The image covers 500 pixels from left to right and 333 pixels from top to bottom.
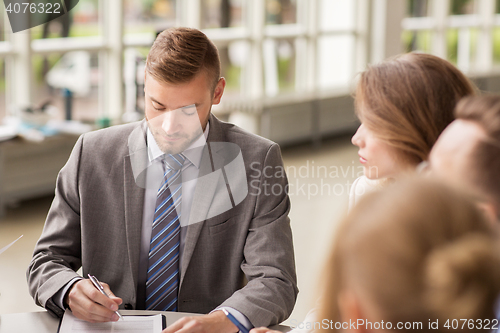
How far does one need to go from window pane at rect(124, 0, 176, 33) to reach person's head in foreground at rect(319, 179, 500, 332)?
5098 millimetres

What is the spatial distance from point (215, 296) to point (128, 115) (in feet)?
13.4

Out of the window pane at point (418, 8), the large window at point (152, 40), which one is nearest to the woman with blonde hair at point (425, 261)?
the large window at point (152, 40)

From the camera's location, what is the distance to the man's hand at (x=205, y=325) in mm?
1215

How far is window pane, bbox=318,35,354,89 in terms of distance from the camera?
25.9 feet

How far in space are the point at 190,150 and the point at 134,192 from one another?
197mm

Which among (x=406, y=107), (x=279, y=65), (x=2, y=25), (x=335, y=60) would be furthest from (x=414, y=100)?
(x=335, y=60)

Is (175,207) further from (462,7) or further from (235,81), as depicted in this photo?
(462,7)

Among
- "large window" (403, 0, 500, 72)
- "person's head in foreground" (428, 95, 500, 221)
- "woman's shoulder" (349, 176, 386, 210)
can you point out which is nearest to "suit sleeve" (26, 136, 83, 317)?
"woman's shoulder" (349, 176, 386, 210)

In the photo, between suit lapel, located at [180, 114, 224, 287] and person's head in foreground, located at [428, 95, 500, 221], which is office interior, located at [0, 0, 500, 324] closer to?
suit lapel, located at [180, 114, 224, 287]

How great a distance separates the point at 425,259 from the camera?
53 centimetres

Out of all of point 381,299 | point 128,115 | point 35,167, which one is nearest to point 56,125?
point 35,167

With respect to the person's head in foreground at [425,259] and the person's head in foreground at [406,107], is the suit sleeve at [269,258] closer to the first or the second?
the person's head in foreground at [406,107]

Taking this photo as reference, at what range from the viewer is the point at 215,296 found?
1.58m

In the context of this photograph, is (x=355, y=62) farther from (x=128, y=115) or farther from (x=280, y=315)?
(x=280, y=315)
